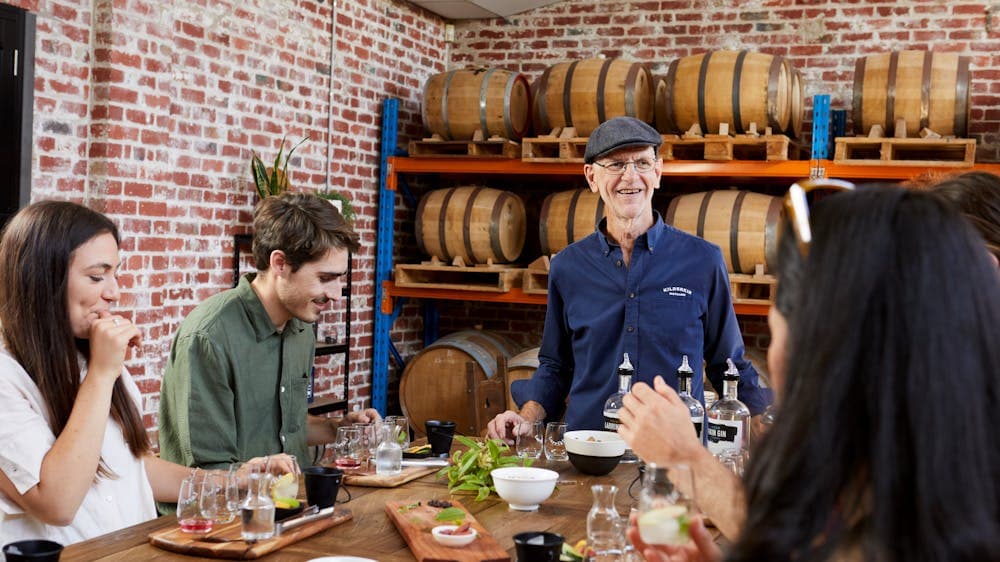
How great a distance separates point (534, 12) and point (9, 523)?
533cm

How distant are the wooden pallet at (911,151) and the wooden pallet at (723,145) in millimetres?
318

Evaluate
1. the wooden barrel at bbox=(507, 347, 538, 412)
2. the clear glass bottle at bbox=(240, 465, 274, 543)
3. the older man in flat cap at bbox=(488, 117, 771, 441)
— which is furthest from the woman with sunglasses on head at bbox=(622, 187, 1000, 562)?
the wooden barrel at bbox=(507, 347, 538, 412)

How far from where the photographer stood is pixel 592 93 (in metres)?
5.94

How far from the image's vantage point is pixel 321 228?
3.32 metres

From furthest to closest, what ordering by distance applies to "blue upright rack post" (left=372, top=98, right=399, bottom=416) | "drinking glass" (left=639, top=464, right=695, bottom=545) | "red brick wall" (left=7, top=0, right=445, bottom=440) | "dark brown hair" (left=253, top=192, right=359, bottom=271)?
"blue upright rack post" (left=372, top=98, right=399, bottom=416)
"red brick wall" (left=7, top=0, right=445, bottom=440)
"dark brown hair" (left=253, top=192, right=359, bottom=271)
"drinking glass" (left=639, top=464, right=695, bottom=545)

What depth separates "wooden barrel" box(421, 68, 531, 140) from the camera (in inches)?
245

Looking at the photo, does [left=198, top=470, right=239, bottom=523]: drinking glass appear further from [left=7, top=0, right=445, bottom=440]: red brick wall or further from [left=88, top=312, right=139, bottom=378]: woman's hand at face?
[left=7, top=0, right=445, bottom=440]: red brick wall

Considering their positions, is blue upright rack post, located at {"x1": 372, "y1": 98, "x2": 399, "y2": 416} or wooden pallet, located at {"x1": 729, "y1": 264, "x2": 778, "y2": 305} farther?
blue upright rack post, located at {"x1": 372, "y1": 98, "x2": 399, "y2": 416}

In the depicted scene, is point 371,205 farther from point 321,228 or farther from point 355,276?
point 321,228

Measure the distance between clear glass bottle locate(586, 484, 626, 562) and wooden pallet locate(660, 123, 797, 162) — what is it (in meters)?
3.76

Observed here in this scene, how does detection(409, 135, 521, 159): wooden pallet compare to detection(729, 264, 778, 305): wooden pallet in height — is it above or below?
above

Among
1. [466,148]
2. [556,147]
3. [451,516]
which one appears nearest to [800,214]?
[451,516]

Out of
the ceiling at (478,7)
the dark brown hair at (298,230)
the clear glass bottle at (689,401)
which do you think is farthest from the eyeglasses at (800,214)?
the ceiling at (478,7)

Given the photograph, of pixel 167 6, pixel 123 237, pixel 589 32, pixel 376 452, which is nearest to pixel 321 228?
pixel 376 452
